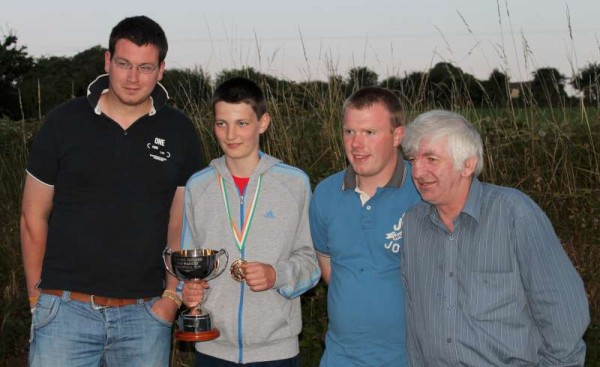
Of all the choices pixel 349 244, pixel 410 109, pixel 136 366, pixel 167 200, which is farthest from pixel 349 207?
pixel 410 109

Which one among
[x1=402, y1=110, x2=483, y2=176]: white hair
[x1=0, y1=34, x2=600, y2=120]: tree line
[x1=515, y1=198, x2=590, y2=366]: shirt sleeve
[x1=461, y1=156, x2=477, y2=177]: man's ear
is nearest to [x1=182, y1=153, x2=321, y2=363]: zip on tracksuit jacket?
[x1=402, y1=110, x2=483, y2=176]: white hair

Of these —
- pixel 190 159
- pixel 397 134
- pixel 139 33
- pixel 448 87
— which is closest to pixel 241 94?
pixel 190 159

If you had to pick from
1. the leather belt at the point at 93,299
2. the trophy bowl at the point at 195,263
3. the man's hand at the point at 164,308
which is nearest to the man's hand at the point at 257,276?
the trophy bowl at the point at 195,263

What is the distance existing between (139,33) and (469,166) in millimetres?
1826

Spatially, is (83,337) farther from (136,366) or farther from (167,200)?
(167,200)

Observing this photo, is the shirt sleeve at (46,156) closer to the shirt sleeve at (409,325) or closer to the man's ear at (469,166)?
the shirt sleeve at (409,325)

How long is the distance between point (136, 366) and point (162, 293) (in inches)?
15.6

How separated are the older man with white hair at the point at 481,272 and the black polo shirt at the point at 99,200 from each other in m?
1.40

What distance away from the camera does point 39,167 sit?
4375mm

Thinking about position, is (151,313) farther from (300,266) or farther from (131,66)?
(131,66)

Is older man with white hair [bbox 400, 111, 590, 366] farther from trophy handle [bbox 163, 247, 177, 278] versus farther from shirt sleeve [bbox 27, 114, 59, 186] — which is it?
shirt sleeve [bbox 27, 114, 59, 186]

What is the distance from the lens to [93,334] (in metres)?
A: 4.35

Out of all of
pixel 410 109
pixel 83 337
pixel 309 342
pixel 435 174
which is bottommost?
pixel 309 342

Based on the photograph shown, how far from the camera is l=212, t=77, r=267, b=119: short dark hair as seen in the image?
443 centimetres
